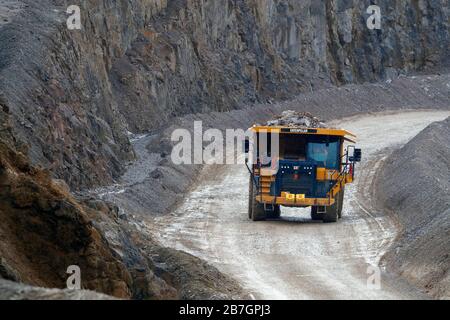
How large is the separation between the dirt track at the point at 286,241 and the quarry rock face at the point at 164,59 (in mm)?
3546

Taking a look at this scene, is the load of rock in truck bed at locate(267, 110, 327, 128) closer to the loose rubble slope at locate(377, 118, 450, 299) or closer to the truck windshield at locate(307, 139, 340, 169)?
the truck windshield at locate(307, 139, 340, 169)

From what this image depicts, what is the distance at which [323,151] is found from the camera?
26828mm

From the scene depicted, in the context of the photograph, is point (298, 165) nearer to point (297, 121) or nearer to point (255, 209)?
point (297, 121)

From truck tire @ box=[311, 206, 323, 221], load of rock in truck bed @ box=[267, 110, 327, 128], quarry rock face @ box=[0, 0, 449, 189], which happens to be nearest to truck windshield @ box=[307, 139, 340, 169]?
load of rock in truck bed @ box=[267, 110, 327, 128]

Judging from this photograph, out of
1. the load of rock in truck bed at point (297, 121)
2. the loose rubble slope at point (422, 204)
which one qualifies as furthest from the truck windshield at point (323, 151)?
the loose rubble slope at point (422, 204)

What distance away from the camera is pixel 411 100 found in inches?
2221

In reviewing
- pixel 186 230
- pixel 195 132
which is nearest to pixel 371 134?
pixel 195 132

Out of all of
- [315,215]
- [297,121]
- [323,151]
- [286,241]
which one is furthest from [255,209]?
[286,241]

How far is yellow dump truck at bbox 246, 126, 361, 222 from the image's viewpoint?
87.7 feet

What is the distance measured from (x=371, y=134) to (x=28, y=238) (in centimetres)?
3123

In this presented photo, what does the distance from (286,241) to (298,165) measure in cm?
302

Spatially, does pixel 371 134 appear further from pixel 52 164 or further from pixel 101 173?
pixel 52 164

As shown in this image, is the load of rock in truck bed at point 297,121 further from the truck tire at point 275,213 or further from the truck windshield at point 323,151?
the truck tire at point 275,213

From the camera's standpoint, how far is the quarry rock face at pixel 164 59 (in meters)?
28.9
